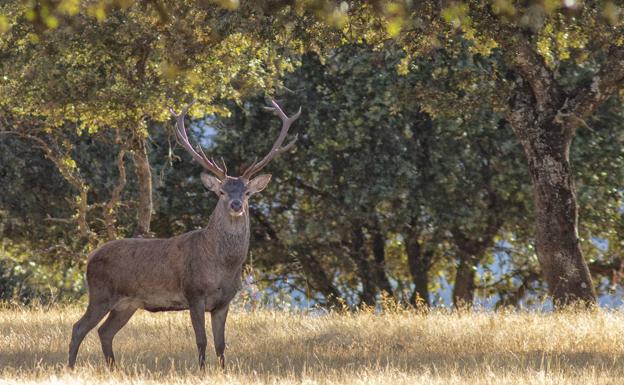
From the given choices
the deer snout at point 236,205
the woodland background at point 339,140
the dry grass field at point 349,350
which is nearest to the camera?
the dry grass field at point 349,350

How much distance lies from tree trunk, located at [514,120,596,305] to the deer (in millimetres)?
5482

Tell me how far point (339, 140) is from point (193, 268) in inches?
458

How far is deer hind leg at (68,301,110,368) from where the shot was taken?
11.2 m

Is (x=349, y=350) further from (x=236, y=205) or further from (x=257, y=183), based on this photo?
(x=236, y=205)

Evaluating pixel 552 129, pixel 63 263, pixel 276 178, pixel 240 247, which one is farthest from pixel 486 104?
pixel 63 263

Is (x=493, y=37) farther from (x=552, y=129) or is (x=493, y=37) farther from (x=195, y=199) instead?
(x=195, y=199)

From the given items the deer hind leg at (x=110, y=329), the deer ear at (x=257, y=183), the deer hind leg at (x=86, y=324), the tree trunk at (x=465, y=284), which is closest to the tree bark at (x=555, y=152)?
the deer ear at (x=257, y=183)

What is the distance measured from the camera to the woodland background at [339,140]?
1427 cm

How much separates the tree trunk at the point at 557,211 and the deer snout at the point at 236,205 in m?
6.43

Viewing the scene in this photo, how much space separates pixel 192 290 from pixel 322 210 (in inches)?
510

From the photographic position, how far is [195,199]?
24.0 meters

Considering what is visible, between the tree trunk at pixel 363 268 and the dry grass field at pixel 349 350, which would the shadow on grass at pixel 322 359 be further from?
the tree trunk at pixel 363 268

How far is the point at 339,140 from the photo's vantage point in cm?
2230

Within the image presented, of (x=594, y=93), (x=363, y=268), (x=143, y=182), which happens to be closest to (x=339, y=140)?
(x=363, y=268)
